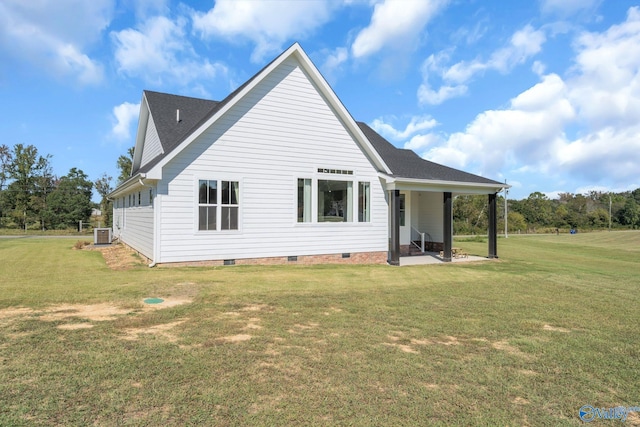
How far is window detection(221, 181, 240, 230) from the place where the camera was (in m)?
11.8

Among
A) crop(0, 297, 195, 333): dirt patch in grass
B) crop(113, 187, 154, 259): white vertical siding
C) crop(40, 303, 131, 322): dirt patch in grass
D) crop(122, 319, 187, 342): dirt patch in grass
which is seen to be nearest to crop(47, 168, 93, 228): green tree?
crop(113, 187, 154, 259): white vertical siding

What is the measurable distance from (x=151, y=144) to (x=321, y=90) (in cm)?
813

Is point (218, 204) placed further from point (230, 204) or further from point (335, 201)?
point (335, 201)

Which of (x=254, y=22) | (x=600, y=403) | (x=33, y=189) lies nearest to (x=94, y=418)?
(x=600, y=403)

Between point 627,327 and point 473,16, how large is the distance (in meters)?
13.0

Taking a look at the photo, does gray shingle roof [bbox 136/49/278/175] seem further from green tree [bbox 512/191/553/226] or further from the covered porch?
green tree [bbox 512/191/553/226]

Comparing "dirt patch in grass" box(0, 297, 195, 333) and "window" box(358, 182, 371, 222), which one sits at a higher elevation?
"window" box(358, 182, 371, 222)

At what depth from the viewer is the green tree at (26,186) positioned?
37875 mm

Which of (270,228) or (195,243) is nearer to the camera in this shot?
(195,243)

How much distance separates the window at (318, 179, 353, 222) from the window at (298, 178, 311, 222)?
440 millimetres

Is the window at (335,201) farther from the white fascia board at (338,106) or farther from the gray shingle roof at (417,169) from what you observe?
the gray shingle roof at (417,169)

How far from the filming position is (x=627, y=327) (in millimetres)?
5922

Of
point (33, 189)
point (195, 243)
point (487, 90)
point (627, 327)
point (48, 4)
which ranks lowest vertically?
point (627, 327)

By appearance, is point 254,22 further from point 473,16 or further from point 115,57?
point 473,16
